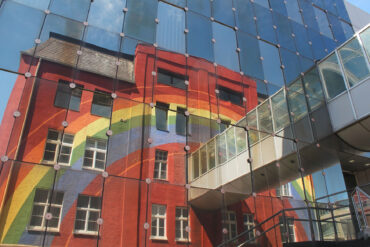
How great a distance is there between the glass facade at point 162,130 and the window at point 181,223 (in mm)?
21

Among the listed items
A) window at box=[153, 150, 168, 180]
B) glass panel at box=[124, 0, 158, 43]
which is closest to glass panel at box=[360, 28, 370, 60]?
glass panel at box=[124, 0, 158, 43]

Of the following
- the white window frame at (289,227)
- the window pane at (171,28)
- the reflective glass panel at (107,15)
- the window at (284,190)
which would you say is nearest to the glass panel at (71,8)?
the reflective glass panel at (107,15)

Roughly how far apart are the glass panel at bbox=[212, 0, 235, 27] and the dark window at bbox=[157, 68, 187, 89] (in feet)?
10.4

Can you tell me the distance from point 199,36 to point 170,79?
2.09m

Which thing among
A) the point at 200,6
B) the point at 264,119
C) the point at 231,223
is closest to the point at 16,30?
the point at 200,6

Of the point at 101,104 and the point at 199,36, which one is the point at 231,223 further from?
the point at 199,36

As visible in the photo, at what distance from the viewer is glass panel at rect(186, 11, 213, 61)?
9305 mm

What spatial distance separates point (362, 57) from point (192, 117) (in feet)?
15.0

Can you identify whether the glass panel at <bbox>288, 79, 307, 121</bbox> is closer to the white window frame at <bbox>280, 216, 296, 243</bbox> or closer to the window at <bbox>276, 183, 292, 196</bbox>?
the window at <bbox>276, 183, 292, 196</bbox>

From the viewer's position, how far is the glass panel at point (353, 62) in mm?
8555

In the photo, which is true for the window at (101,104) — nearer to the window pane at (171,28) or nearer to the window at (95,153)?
the window at (95,153)

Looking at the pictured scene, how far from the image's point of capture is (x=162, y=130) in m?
7.56

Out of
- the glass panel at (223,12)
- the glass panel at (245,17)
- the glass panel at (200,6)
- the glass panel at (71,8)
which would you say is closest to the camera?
the glass panel at (71,8)

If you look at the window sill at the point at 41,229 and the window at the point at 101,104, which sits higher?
the window at the point at 101,104
